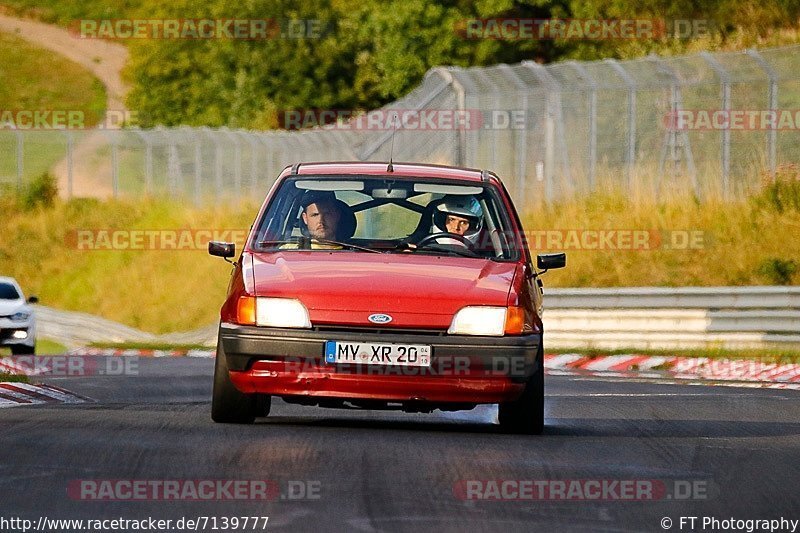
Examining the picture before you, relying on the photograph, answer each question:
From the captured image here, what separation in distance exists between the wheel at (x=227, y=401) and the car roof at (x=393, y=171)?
1.76 metres

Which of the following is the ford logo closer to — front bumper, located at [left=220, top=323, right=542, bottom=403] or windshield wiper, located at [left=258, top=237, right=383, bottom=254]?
front bumper, located at [left=220, top=323, right=542, bottom=403]

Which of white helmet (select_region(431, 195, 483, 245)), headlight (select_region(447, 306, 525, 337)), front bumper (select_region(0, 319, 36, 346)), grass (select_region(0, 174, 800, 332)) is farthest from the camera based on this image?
front bumper (select_region(0, 319, 36, 346))

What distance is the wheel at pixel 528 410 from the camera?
1096 cm

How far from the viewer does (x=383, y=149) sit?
43.1 m

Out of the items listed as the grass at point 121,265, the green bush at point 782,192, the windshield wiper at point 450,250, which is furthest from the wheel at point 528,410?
the grass at point 121,265

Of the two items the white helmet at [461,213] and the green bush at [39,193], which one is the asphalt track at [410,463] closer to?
the white helmet at [461,213]

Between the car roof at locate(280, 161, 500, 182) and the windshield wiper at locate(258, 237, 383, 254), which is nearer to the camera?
the windshield wiper at locate(258, 237, 383, 254)

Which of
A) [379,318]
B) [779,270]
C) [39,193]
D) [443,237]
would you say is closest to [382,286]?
[379,318]

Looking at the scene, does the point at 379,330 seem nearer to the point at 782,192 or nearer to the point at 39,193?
the point at 782,192

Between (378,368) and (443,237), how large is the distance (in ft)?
4.76

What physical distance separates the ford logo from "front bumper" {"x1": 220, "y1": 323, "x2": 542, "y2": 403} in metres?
0.06

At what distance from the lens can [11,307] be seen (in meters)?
29.7

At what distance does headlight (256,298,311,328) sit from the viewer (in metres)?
10.6

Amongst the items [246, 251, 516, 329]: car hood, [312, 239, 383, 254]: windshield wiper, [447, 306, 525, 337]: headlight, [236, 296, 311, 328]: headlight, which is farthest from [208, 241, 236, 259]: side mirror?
[447, 306, 525, 337]: headlight
